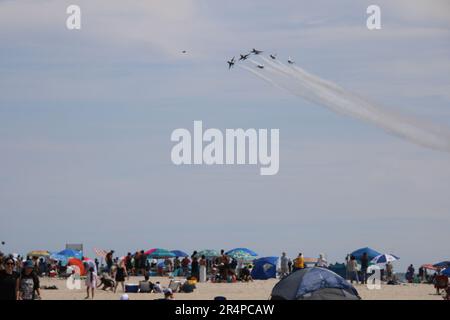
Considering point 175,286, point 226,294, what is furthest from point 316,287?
point 175,286

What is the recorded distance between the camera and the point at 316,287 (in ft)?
87.6

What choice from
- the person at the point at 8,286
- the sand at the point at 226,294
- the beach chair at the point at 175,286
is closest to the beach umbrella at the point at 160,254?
the sand at the point at 226,294

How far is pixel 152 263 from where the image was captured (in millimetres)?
60406

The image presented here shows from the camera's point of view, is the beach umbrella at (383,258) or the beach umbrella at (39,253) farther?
the beach umbrella at (39,253)

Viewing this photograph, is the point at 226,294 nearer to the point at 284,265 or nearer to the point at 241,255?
the point at 284,265

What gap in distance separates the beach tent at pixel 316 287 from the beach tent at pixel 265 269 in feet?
76.8

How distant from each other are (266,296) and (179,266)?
868 inches

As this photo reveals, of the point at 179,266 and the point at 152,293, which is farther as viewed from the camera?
the point at 179,266

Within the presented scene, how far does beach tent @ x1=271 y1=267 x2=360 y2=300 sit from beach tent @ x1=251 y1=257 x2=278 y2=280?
76.8 feet

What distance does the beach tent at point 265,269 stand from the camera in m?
50.9

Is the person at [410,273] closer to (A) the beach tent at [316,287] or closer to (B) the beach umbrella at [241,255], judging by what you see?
(B) the beach umbrella at [241,255]
